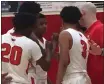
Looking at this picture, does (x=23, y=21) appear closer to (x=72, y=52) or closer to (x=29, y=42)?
(x=29, y=42)

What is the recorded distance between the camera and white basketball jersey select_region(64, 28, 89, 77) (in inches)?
116

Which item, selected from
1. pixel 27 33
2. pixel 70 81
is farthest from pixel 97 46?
pixel 27 33

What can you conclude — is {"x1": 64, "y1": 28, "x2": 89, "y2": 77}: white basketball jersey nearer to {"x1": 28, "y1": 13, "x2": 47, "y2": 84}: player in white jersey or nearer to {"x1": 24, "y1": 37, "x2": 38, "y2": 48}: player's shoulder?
{"x1": 28, "y1": 13, "x2": 47, "y2": 84}: player in white jersey

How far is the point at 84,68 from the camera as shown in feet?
10.1

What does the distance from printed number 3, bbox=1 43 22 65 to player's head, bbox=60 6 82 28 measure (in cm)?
57

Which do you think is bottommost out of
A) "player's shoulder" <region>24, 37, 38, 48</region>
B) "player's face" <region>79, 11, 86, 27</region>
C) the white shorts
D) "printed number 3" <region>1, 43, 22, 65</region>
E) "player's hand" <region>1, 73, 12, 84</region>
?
the white shorts

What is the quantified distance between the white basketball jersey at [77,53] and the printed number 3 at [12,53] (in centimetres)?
48

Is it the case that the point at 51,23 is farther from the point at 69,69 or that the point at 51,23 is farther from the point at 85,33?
the point at 69,69

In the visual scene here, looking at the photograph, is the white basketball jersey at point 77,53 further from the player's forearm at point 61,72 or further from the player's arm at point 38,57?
the player's arm at point 38,57

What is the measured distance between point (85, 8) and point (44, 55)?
70cm

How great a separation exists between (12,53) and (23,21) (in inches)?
10.2

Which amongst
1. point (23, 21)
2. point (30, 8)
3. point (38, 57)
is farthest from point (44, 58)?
point (30, 8)

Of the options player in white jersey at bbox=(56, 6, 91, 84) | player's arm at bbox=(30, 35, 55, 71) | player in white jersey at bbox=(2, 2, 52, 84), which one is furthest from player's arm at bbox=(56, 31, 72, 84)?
player in white jersey at bbox=(2, 2, 52, 84)

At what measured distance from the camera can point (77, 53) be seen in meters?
2.97
